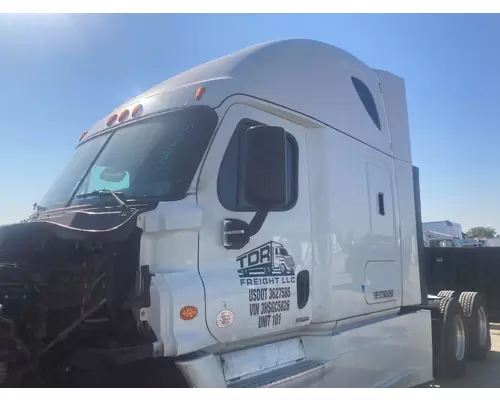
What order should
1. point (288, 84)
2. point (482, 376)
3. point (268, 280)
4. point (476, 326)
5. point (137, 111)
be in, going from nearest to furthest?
point (268, 280) → point (137, 111) → point (288, 84) → point (482, 376) → point (476, 326)

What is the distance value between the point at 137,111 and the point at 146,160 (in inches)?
26.0

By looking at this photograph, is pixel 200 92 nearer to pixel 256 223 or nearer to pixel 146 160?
pixel 146 160

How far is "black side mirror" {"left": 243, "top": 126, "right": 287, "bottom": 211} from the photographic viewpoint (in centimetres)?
343

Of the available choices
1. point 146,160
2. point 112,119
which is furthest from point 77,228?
point 112,119

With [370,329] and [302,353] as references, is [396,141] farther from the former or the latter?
[302,353]

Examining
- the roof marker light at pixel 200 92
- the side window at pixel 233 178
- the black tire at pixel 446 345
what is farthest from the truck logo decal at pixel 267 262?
the black tire at pixel 446 345

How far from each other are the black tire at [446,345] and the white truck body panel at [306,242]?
0.52 metres

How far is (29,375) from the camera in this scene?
10.3ft

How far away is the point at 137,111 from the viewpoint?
4.03 meters

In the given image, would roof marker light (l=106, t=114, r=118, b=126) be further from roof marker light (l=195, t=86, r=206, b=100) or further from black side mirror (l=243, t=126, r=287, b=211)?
black side mirror (l=243, t=126, r=287, b=211)

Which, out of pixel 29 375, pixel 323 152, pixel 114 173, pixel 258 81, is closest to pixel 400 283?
pixel 323 152

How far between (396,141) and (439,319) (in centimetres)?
222

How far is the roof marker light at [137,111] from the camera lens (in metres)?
3.99

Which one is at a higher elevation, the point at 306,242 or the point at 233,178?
the point at 233,178
